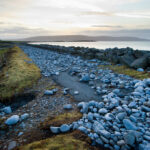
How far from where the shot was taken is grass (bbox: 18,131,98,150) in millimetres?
2918

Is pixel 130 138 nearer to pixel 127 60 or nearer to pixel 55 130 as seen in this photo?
pixel 55 130

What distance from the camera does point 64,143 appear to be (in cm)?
304

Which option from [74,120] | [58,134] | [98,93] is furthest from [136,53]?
[58,134]

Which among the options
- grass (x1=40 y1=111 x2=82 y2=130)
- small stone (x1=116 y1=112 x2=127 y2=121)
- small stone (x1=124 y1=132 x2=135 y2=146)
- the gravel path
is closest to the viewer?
small stone (x1=124 y1=132 x2=135 y2=146)

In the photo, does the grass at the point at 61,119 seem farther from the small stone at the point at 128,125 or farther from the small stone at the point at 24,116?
the small stone at the point at 128,125

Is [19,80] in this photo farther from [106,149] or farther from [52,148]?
[106,149]

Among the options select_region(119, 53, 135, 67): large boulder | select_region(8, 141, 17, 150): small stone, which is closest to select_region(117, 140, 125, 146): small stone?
select_region(8, 141, 17, 150): small stone

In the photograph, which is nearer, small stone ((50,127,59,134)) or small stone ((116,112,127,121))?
small stone ((50,127,59,134))

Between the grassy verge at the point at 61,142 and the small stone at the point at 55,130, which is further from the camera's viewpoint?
the small stone at the point at 55,130

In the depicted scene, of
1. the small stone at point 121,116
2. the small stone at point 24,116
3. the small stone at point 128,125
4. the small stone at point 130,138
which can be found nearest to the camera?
the small stone at point 130,138

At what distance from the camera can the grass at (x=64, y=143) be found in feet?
9.57

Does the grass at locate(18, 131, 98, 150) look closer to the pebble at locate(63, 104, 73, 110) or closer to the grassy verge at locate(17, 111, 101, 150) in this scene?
the grassy verge at locate(17, 111, 101, 150)

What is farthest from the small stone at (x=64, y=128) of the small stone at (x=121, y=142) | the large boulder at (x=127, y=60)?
the large boulder at (x=127, y=60)

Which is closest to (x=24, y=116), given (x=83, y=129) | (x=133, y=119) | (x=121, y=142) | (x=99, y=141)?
(x=83, y=129)
